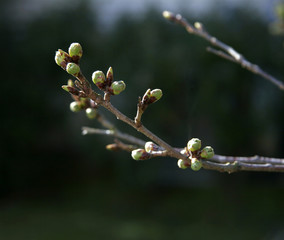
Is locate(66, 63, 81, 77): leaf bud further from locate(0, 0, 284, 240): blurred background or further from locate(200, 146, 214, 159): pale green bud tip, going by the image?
locate(0, 0, 284, 240): blurred background

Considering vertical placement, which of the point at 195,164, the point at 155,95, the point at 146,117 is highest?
the point at 146,117

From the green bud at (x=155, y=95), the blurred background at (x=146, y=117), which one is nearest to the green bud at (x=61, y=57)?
the green bud at (x=155, y=95)

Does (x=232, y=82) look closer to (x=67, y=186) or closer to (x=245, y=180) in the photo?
(x=245, y=180)

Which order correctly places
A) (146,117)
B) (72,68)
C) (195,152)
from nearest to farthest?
(72,68) < (195,152) < (146,117)

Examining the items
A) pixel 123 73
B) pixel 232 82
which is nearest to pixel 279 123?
pixel 232 82

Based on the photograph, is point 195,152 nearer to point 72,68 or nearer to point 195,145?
point 195,145

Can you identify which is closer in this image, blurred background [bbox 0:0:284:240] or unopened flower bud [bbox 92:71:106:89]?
unopened flower bud [bbox 92:71:106:89]

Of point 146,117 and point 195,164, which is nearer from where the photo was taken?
point 195,164

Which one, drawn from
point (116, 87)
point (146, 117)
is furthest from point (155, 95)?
point (146, 117)

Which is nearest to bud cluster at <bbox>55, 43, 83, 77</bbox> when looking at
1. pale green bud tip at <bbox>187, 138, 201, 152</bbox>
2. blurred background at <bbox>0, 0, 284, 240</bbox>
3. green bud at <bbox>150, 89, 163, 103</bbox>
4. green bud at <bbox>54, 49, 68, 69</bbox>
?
green bud at <bbox>54, 49, 68, 69</bbox>
